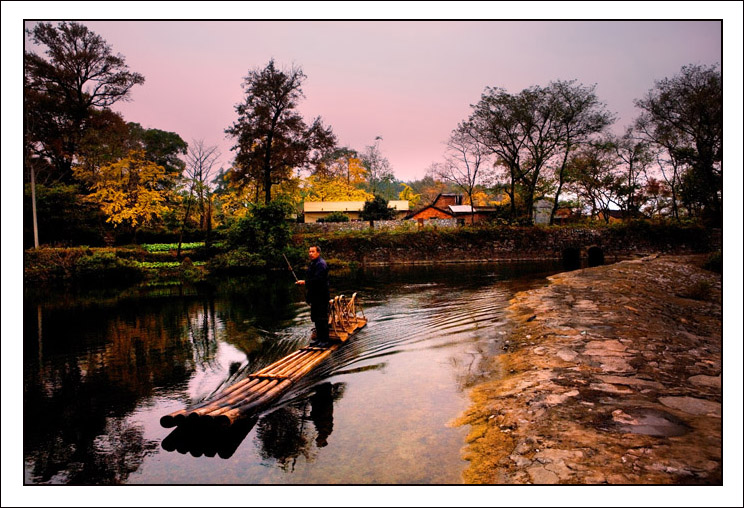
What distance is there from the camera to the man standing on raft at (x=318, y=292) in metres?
7.69

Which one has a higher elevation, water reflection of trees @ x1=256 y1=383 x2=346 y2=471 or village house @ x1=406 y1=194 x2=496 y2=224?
village house @ x1=406 y1=194 x2=496 y2=224

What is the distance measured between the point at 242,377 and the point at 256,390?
1593 millimetres

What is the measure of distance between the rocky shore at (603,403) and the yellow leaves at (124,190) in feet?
94.4

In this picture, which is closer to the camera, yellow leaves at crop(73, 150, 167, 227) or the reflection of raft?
the reflection of raft

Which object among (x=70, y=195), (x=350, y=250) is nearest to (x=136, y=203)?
(x=70, y=195)

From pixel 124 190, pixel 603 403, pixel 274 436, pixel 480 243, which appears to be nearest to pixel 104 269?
pixel 124 190

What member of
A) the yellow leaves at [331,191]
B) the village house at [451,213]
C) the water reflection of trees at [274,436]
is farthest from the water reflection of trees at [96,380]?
the village house at [451,213]

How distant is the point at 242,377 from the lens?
7086 mm

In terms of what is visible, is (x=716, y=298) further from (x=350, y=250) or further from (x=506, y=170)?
(x=506, y=170)

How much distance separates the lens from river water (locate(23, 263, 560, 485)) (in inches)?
168

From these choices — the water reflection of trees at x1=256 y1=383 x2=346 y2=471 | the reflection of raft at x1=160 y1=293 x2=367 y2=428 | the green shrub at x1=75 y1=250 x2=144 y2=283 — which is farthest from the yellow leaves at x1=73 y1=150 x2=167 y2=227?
the water reflection of trees at x1=256 y1=383 x2=346 y2=471

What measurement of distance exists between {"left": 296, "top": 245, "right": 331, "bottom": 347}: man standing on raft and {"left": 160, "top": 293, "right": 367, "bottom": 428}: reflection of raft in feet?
0.98

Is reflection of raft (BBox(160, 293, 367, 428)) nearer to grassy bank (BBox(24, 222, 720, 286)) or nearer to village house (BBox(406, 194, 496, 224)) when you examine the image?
grassy bank (BBox(24, 222, 720, 286))

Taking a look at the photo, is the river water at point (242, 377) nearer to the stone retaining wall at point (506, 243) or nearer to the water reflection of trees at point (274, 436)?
the water reflection of trees at point (274, 436)
